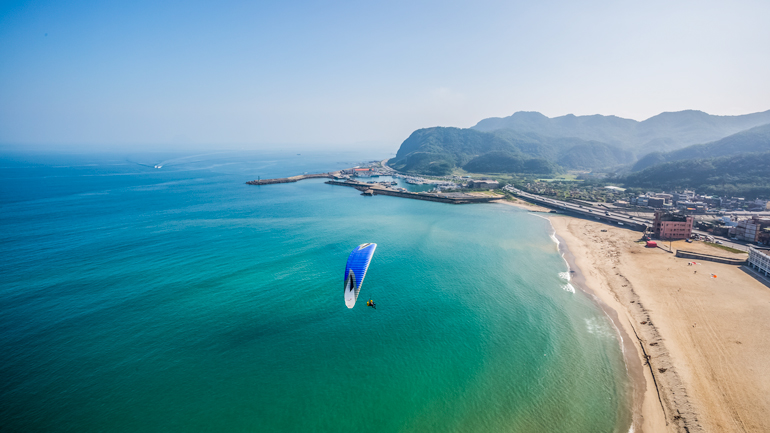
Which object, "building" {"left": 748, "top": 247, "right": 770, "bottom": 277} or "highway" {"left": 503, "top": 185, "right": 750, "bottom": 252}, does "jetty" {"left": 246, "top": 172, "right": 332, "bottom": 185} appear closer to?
"highway" {"left": 503, "top": 185, "right": 750, "bottom": 252}

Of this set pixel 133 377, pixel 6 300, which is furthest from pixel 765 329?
pixel 6 300

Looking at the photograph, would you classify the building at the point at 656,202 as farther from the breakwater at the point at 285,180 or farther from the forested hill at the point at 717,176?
the breakwater at the point at 285,180

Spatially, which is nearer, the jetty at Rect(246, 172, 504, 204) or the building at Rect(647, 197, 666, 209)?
the building at Rect(647, 197, 666, 209)

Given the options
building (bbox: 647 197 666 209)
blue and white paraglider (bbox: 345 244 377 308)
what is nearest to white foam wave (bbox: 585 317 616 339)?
blue and white paraglider (bbox: 345 244 377 308)

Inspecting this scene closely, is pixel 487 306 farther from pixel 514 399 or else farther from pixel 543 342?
pixel 514 399

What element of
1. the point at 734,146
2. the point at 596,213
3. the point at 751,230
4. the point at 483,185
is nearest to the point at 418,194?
the point at 483,185

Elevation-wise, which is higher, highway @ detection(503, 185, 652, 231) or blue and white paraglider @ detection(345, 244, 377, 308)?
blue and white paraglider @ detection(345, 244, 377, 308)
